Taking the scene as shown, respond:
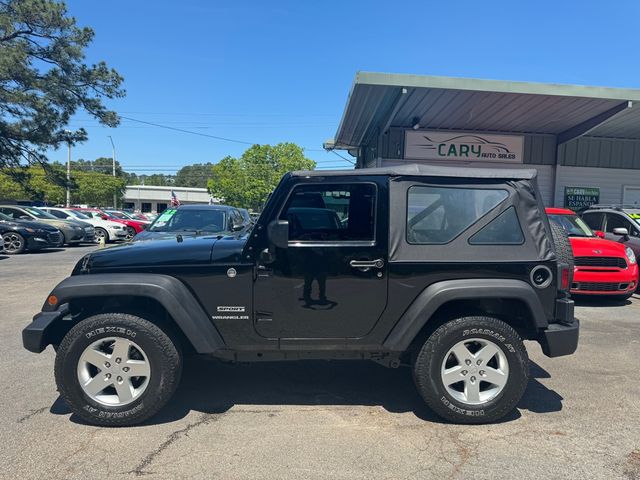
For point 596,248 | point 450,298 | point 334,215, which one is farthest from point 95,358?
point 596,248

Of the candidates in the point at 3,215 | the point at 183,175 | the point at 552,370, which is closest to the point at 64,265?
the point at 3,215

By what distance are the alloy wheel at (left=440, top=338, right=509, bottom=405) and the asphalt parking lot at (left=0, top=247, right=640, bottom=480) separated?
0.24 metres

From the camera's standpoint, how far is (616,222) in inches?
385

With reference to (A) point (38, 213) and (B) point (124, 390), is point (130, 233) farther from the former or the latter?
(B) point (124, 390)

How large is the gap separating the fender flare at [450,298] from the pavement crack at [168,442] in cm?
148

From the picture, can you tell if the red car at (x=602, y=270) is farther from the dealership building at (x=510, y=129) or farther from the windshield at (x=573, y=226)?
the dealership building at (x=510, y=129)

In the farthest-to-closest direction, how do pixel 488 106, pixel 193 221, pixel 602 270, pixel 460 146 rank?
pixel 460 146
pixel 488 106
pixel 193 221
pixel 602 270

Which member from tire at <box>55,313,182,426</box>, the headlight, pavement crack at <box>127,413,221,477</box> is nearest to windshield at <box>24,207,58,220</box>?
tire at <box>55,313,182,426</box>

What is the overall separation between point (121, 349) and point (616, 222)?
10198mm

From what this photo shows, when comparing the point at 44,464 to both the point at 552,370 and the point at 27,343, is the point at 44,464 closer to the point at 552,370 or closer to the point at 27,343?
the point at 27,343

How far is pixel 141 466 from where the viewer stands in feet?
9.34

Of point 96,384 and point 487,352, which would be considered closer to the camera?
point 96,384

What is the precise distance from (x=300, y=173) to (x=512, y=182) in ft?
5.46

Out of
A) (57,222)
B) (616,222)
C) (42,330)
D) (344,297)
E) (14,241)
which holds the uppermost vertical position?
(616,222)
